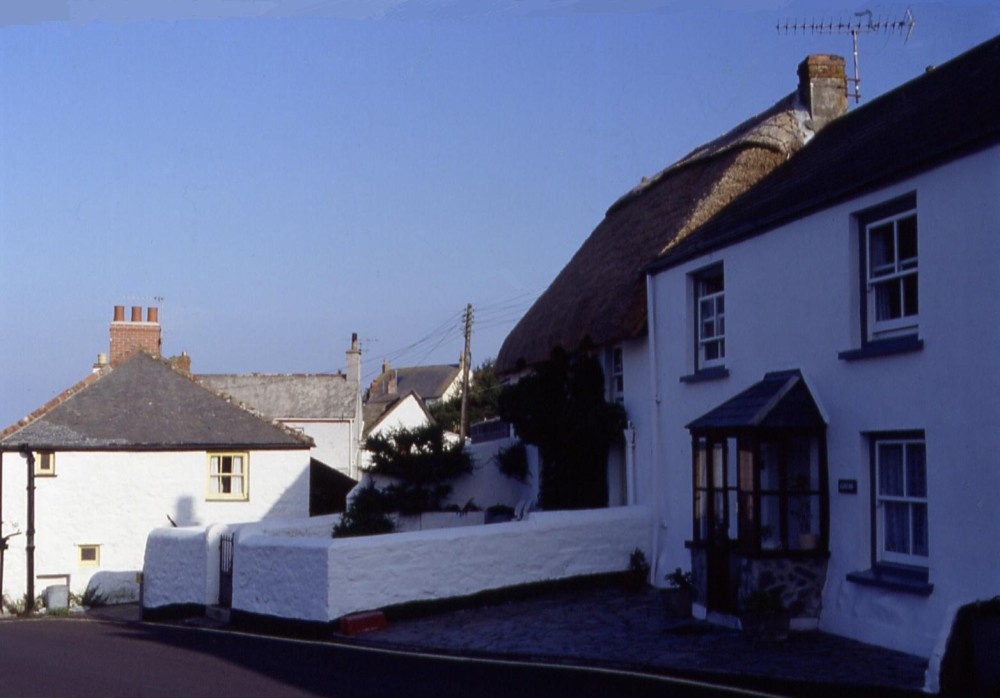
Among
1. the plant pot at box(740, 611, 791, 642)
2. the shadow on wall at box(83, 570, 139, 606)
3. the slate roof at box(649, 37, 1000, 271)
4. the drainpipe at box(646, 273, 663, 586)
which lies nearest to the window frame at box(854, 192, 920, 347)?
the slate roof at box(649, 37, 1000, 271)

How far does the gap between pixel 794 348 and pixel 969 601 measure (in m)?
5.00

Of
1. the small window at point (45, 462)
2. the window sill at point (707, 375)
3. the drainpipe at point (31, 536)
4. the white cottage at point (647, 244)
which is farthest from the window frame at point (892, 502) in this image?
the small window at point (45, 462)

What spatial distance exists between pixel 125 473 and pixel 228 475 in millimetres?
2836

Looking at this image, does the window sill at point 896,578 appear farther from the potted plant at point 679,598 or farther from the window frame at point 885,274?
the potted plant at point 679,598

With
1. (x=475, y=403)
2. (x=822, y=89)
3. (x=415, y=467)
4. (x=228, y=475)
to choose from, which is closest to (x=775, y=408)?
(x=822, y=89)

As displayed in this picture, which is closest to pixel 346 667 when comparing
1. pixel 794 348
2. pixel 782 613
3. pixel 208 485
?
pixel 782 613

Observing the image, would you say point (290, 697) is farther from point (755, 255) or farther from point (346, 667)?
point (755, 255)

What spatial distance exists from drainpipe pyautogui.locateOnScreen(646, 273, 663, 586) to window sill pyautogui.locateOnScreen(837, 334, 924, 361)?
5596 millimetres

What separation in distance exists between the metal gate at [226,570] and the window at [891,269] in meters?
13.3

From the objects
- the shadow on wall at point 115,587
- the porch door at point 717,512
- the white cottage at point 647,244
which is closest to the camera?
the porch door at point 717,512

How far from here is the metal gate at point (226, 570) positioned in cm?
2314

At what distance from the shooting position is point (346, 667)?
14250 millimetres

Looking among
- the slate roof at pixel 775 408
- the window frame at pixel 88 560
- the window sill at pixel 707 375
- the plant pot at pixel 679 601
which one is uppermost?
the window sill at pixel 707 375

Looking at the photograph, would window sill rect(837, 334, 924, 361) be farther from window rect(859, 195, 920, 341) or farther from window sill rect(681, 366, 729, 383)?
window sill rect(681, 366, 729, 383)
